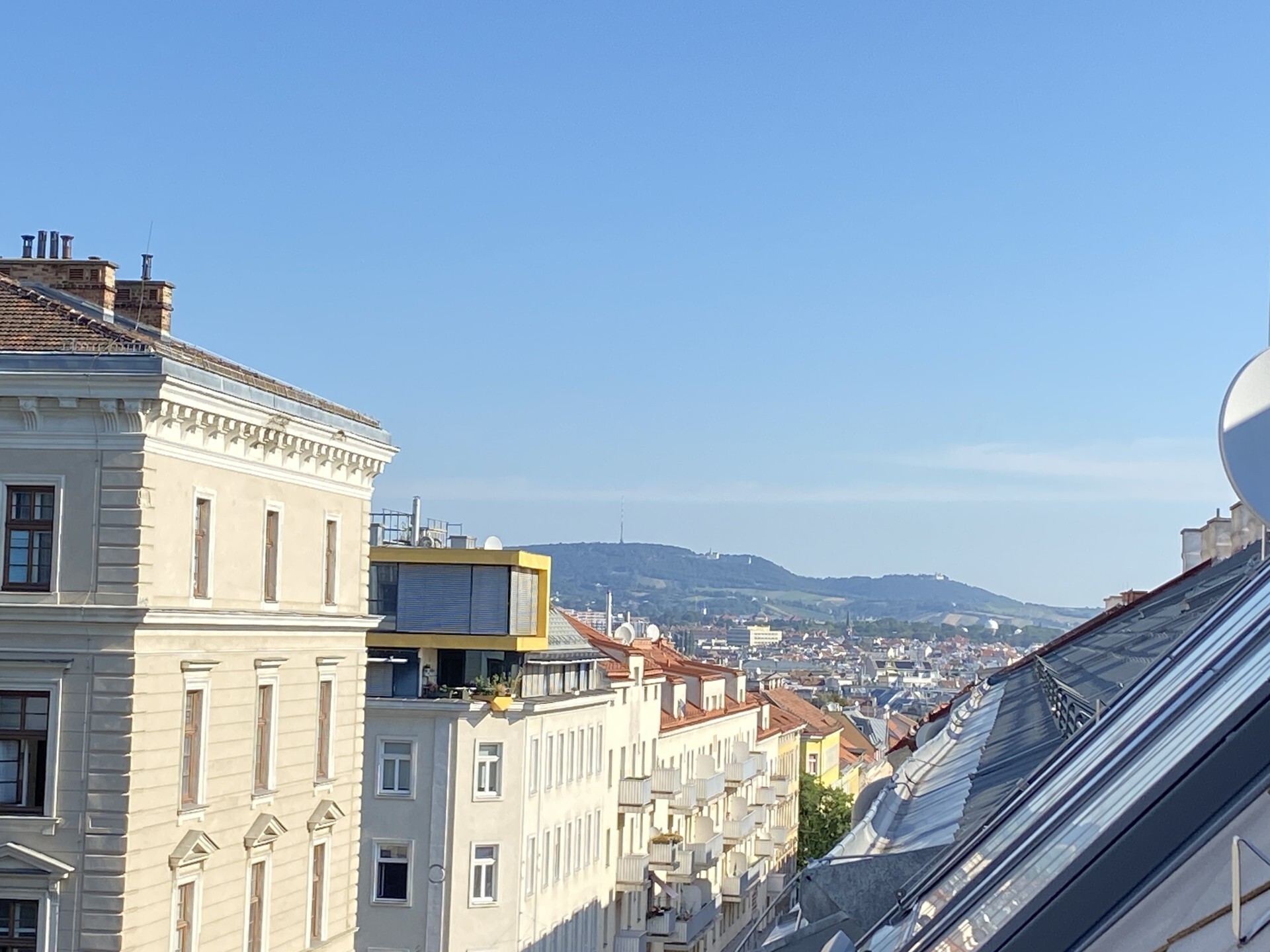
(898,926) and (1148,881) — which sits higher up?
(1148,881)

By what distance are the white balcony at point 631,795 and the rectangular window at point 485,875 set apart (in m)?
12.3

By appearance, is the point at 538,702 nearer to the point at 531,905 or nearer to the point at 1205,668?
the point at 531,905

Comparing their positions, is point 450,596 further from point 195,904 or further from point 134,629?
point 134,629

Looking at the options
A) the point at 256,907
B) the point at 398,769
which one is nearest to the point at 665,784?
the point at 398,769

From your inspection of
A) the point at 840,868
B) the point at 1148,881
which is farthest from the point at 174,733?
the point at 1148,881

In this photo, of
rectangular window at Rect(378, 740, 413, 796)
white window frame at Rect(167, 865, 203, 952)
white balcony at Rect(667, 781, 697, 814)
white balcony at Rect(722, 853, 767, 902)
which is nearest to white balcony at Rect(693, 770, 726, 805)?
white balcony at Rect(667, 781, 697, 814)

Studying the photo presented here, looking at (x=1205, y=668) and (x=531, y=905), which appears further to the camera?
(x=531, y=905)

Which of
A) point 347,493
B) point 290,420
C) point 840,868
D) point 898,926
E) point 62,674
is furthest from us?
point 347,493

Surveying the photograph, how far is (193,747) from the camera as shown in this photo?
24719 millimetres

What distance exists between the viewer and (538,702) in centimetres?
4194

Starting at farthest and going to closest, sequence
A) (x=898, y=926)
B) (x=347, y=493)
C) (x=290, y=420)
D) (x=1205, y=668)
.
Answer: (x=347, y=493) → (x=290, y=420) → (x=898, y=926) → (x=1205, y=668)

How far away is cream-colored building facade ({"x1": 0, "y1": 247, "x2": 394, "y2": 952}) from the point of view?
22.7 metres

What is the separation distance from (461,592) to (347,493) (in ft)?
34.9

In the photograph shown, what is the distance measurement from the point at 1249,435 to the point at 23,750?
20217 mm
